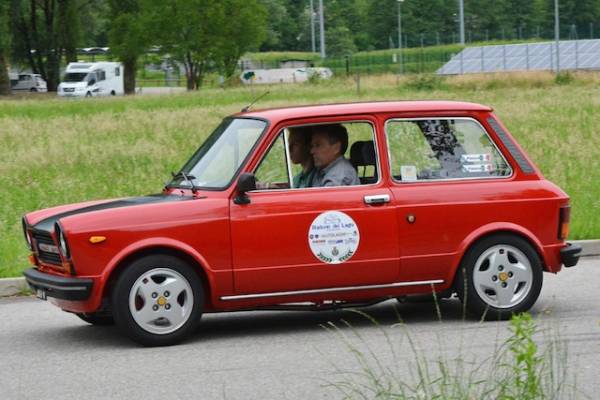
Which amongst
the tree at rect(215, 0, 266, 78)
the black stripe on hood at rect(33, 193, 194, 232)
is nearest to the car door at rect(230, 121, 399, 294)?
the black stripe on hood at rect(33, 193, 194, 232)

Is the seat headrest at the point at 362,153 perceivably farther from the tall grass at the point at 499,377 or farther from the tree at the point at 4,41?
the tree at the point at 4,41

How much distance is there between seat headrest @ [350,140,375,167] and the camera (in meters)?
9.59

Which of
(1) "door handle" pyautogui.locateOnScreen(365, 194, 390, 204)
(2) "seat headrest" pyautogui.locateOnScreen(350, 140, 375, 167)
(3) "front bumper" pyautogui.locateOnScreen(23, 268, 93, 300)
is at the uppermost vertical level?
(2) "seat headrest" pyautogui.locateOnScreen(350, 140, 375, 167)

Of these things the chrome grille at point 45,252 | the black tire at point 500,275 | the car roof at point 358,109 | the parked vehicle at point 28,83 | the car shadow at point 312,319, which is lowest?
the parked vehicle at point 28,83

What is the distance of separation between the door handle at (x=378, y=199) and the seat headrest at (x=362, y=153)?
1.10ft

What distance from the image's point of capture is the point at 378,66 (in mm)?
97375

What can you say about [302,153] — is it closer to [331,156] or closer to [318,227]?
[331,156]

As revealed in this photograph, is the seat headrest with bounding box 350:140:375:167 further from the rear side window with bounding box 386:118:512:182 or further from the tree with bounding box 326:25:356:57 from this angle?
the tree with bounding box 326:25:356:57

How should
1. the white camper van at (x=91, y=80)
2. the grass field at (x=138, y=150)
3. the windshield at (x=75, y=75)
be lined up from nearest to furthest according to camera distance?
the grass field at (x=138, y=150), the white camper van at (x=91, y=80), the windshield at (x=75, y=75)

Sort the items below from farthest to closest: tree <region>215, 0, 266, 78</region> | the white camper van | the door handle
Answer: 1. tree <region>215, 0, 266, 78</region>
2. the white camper van
3. the door handle

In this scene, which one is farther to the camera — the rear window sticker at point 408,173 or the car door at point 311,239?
the rear window sticker at point 408,173

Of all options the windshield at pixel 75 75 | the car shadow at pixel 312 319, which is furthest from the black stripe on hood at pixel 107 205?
the windshield at pixel 75 75

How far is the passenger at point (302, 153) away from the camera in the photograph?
9430 millimetres

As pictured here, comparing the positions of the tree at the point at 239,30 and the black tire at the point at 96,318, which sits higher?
the tree at the point at 239,30
